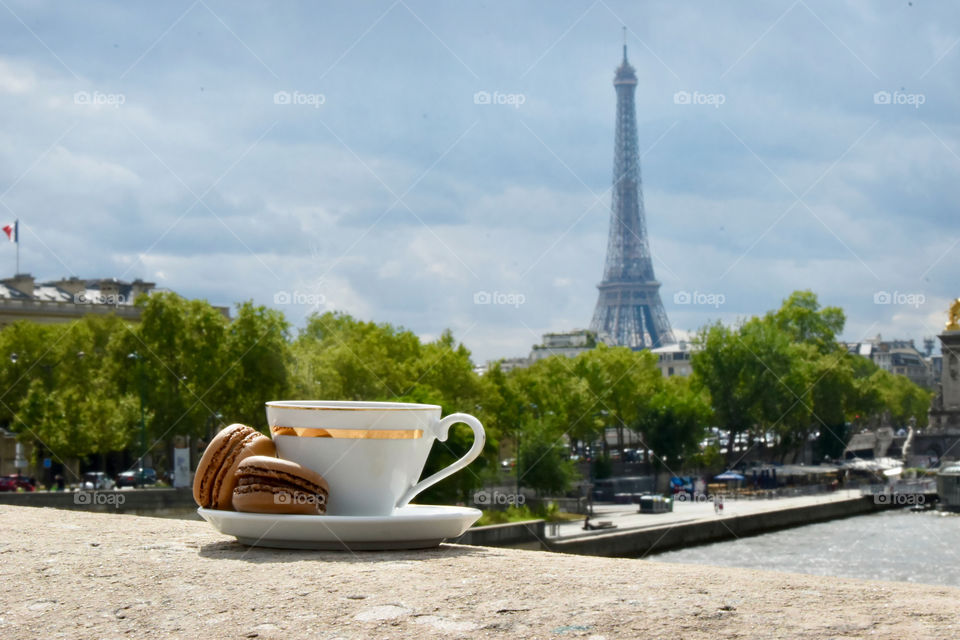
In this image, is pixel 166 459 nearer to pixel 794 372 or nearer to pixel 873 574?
pixel 873 574

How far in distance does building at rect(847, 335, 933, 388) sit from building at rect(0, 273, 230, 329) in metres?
123

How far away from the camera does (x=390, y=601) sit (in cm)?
306

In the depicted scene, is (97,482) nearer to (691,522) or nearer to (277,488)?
(691,522)

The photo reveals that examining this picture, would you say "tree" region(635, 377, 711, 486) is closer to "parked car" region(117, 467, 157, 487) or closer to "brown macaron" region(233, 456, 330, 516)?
"parked car" region(117, 467, 157, 487)

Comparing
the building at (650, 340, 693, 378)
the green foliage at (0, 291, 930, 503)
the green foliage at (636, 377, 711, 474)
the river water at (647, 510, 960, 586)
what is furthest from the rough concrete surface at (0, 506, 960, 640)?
the building at (650, 340, 693, 378)

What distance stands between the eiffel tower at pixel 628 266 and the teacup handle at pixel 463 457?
161 m

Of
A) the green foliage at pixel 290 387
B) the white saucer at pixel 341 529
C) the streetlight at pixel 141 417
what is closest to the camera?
the white saucer at pixel 341 529

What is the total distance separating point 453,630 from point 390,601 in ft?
1.12

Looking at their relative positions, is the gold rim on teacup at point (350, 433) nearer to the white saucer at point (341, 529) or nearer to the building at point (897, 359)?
the white saucer at point (341, 529)

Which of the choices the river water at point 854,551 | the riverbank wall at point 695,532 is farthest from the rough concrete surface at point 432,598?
the riverbank wall at point 695,532

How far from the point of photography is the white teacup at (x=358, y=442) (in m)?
4.04

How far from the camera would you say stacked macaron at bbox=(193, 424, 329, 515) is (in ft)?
13.0

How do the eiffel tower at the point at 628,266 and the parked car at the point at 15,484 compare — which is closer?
the parked car at the point at 15,484

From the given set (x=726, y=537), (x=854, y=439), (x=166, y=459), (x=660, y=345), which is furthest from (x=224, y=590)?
(x=660, y=345)
